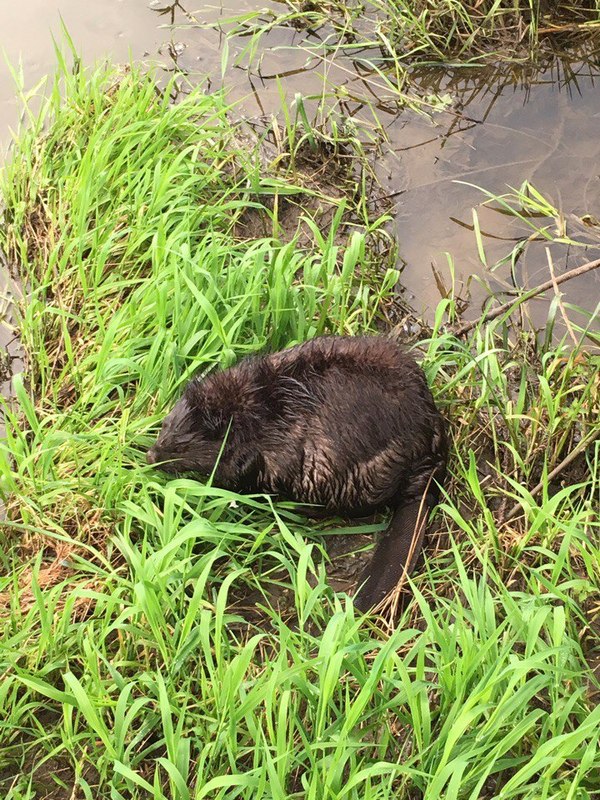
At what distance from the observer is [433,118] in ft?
16.0

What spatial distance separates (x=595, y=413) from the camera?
11.4ft

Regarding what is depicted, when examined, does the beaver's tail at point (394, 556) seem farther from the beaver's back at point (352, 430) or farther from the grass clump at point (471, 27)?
the grass clump at point (471, 27)

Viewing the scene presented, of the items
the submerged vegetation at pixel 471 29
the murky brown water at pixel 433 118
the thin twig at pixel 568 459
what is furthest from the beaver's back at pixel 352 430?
the submerged vegetation at pixel 471 29

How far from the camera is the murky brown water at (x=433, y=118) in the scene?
4305mm

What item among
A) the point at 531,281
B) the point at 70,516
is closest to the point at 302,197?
the point at 531,281

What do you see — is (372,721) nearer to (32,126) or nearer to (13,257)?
(13,257)

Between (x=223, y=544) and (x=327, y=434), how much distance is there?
0.54m

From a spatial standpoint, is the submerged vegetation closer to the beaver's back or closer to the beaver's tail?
the beaver's back

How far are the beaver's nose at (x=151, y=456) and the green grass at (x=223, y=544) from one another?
1.7 inches

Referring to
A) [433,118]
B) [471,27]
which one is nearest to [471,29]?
[471,27]

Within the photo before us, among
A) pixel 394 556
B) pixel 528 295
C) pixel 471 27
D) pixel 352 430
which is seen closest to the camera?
pixel 394 556

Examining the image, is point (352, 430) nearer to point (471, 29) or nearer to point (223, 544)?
point (223, 544)

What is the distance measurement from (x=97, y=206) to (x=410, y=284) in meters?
1.49

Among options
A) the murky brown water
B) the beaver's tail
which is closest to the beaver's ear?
the beaver's tail
